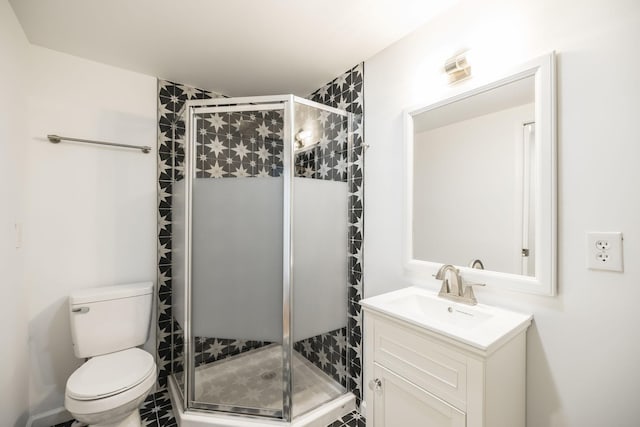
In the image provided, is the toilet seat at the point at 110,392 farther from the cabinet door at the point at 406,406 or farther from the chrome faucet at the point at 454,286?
the chrome faucet at the point at 454,286

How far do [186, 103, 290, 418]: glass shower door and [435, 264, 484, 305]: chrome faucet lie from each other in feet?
2.75

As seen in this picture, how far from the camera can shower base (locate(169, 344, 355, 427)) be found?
5.16 ft

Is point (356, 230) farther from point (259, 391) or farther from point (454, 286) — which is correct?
point (259, 391)

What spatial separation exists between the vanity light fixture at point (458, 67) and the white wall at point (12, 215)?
2.13 metres

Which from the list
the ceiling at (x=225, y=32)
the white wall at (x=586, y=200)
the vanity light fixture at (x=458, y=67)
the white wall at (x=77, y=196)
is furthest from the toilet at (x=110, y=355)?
the vanity light fixture at (x=458, y=67)

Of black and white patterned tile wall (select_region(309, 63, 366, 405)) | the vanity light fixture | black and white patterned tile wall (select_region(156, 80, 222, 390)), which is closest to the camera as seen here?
the vanity light fixture

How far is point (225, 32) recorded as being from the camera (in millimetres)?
1548

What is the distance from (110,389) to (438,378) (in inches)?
61.1

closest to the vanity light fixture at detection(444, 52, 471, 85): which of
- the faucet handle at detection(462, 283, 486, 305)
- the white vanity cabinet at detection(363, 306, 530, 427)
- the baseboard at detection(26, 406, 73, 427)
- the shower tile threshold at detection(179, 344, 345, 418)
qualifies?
the faucet handle at detection(462, 283, 486, 305)

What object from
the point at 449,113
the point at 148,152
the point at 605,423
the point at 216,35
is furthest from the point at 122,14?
the point at 605,423

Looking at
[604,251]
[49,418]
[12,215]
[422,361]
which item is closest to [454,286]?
[422,361]

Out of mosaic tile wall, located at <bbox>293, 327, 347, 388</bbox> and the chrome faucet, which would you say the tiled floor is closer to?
mosaic tile wall, located at <bbox>293, 327, 347, 388</bbox>

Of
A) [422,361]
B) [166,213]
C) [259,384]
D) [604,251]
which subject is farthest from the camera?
[166,213]

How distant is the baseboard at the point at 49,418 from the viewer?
5.31 feet
